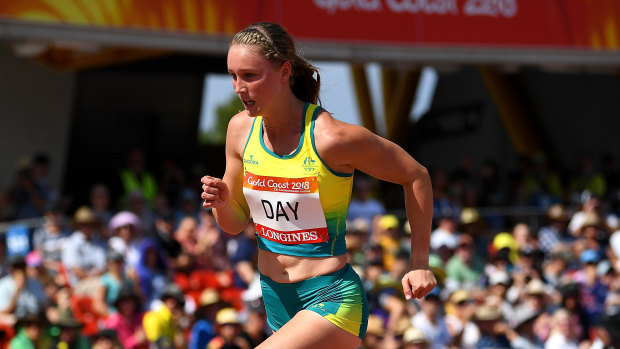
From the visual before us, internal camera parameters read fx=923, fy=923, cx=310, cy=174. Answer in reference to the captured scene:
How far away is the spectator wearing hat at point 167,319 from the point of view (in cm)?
855

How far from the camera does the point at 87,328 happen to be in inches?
343

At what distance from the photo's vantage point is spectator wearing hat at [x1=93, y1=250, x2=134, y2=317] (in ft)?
29.8

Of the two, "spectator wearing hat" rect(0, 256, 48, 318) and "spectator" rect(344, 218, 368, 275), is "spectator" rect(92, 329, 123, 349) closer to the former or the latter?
"spectator wearing hat" rect(0, 256, 48, 318)

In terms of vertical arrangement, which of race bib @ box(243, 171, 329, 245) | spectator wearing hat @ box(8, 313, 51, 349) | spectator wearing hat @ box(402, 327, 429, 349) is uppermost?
race bib @ box(243, 171, 329, 245)

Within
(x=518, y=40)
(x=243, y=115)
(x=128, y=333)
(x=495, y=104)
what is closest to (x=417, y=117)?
(x=495, y=104)

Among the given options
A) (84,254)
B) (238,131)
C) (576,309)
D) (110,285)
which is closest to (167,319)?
(110,285)

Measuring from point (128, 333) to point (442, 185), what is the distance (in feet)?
21.6

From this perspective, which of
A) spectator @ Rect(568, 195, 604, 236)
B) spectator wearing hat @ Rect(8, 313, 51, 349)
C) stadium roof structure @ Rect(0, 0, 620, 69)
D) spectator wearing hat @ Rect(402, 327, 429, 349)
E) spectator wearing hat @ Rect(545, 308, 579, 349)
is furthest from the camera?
spectator @ Rect(568, 195, 604, 236)

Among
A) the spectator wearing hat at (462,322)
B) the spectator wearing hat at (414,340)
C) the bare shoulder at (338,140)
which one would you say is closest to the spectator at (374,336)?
the spectator wearing hat at (414,340)

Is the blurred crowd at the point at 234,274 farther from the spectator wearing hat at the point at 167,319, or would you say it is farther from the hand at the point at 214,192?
the hand at the point at 214,192

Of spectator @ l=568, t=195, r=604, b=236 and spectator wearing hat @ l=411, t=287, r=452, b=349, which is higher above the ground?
spectator wearing hat @ l=411, t=287, r=452, b=349

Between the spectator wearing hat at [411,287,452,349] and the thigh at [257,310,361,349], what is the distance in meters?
5.24

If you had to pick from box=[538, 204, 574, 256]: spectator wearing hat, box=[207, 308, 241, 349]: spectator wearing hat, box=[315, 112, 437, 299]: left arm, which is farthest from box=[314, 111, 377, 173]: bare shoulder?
box=[538, 204, 574, 256]: spectator wearing hat

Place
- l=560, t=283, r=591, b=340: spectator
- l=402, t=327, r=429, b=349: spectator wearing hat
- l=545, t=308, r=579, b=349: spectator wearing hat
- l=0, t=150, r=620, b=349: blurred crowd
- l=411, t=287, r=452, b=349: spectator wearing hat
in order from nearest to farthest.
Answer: l=402, t=327, r=429, b=349: spectator wearing hat < l=0, t=150, r=620, b=349: blurred crowd < l=411, t=287, r=452, b=349: spectator wearing hat < l=545, t=308, r=579, b=349: spectator wearing hat < l=560, t=283, r=591, b=340: spectator
